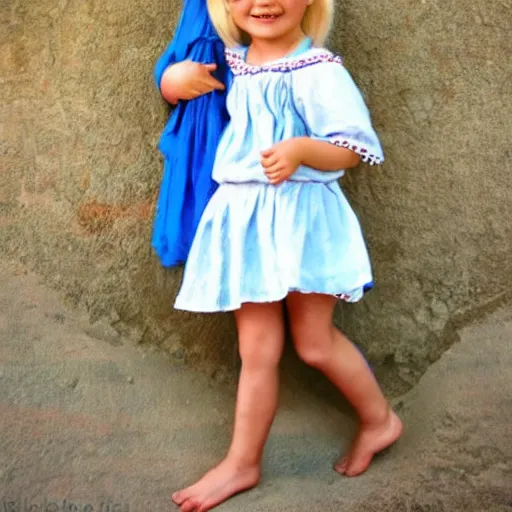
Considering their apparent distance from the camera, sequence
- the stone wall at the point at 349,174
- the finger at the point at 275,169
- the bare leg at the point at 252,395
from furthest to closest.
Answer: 1. the stone wall at the point at 349,174
2. the bare leg at the point at 252,395
3. the finger at the point at 275,169

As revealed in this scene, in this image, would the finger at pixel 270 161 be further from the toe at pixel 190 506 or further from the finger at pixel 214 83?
the toe at pixel 190 506

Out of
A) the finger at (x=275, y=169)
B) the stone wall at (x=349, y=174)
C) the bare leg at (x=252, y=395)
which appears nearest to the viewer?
the finger at (x=275, y=169)

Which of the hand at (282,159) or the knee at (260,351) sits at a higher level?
the hand at (282,159)

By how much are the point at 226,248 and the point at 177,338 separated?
0.35 m

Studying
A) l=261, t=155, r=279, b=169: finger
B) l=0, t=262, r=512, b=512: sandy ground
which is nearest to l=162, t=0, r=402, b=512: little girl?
l=261, t=155, r=279, b=169: finger

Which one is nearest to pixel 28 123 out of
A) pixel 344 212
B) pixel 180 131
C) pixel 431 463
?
pixel 180 131

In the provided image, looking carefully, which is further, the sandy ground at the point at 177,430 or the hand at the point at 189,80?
the hand at the point at 189,80

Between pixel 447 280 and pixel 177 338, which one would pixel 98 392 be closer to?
pixel 177 338

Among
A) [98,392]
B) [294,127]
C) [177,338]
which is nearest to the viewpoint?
[294,127]

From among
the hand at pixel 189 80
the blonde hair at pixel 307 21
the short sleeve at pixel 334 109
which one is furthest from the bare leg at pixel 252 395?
the blonde hair at pixel 307 21

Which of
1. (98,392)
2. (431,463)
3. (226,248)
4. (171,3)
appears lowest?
(431,463)

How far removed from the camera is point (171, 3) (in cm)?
197

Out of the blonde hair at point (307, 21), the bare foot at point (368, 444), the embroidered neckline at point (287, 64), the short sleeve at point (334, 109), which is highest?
the blonde hair at point (307, 21)

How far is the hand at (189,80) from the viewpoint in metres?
1.86
